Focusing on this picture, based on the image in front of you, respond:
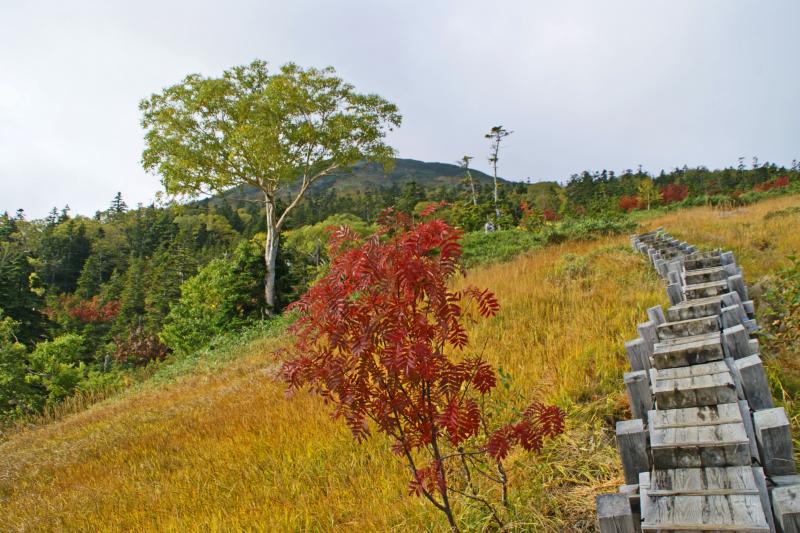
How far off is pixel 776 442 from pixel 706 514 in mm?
681

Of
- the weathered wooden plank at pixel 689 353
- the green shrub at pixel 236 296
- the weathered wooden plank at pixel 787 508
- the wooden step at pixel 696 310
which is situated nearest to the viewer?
the weathered wooden plank at pixel 787 508

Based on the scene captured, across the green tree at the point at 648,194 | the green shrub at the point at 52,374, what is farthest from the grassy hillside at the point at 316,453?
the green tree at the point at 648,194

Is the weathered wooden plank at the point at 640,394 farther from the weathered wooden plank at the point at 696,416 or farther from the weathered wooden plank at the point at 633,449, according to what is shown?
the weathered wooden plank at the point at 633,449

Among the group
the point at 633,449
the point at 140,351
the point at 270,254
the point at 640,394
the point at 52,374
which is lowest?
the point at 140,351

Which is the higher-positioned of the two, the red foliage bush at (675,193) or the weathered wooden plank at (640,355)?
the red foliage bush at (675,193)

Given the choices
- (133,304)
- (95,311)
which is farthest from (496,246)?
(95,311)

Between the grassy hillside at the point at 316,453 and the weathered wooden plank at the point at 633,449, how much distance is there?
1.35ft

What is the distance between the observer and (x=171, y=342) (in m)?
26.7

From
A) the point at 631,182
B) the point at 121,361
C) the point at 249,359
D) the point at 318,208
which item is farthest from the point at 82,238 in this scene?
the point at 631,182

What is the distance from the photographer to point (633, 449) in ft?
8.63

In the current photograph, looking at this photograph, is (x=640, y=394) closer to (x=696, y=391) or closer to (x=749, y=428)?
(x=696, y=391)

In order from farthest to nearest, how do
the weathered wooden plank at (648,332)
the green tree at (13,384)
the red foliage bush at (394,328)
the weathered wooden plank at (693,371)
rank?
1. the green tree at (13,384)
2. the weathered wooden plank at (648,332)
3. the weathered wooden plank at (693,371)
4. the red foliage bush at (394,328)

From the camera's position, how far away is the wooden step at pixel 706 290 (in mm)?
5175

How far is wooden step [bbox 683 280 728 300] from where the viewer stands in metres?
5.18
